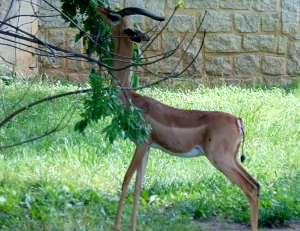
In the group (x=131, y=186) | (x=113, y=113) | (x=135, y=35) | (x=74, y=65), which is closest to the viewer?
(x=113, y=113)

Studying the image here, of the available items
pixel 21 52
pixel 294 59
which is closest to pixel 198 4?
pixel 294 59

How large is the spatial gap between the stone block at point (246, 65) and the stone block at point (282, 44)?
39 centimetres

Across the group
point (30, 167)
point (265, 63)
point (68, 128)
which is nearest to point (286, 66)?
point (265, 63)

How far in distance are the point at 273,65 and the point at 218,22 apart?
1165 millimetres

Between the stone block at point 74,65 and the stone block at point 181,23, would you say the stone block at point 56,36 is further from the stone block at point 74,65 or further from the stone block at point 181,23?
the stone block at point 181,23

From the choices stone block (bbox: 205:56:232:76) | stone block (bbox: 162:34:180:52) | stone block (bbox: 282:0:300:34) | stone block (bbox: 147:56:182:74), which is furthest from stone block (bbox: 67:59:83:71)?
stone block (bbox: 282:0:300:34)

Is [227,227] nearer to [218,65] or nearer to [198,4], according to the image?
[218,65]

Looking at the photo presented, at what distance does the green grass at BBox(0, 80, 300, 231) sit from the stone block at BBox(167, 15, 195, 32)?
2.27 metres

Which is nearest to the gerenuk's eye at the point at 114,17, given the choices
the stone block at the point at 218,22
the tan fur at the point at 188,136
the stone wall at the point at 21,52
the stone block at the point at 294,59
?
the tan fur at the point at 188,136

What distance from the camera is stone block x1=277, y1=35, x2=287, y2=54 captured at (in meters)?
10.5

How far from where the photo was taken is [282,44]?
1052 centimetres

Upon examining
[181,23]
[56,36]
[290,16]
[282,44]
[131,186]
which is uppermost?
[290,16]

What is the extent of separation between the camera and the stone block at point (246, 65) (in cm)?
1056

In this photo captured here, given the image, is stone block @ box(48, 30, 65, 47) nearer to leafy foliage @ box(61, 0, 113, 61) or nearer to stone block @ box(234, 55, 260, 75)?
stone block @ box(234, 55, 260, 75)
